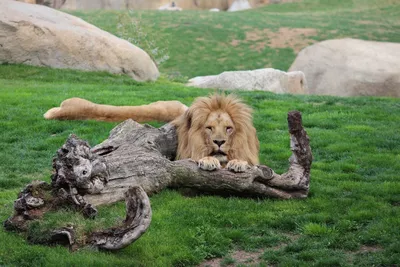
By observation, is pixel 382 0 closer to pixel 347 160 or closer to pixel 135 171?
pixel 347 160

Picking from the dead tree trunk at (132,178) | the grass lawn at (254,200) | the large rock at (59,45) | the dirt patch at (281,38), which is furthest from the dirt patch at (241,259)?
the dirt patch at (281,38)

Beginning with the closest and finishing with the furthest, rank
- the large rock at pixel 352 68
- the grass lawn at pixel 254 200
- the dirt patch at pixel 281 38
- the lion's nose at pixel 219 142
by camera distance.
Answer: the grass lawn at pixel 254 200
the lion's nose at pixel 219 142
the large rock at pixel 352 68
the dirt patch at pixel 281 38

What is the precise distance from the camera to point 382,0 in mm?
42031

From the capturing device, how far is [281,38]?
31141 mm

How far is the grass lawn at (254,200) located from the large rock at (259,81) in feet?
4.81

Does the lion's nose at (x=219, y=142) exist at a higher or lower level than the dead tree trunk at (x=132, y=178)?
higher

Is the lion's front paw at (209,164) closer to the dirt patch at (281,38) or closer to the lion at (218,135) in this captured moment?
the lion at (218,135)

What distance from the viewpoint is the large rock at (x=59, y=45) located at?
628 inches

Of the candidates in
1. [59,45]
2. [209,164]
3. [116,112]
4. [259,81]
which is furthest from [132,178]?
[259,81]

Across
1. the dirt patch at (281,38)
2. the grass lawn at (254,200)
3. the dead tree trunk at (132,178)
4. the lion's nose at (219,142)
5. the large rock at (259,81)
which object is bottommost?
the dirt patch at (281,38)

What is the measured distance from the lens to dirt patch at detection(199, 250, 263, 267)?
5844mm

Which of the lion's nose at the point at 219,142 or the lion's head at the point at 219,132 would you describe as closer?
the lion's nose at the point at 219,142

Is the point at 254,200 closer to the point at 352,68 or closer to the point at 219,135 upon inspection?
the point at 219,135

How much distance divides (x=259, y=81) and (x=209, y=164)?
10.8 m
